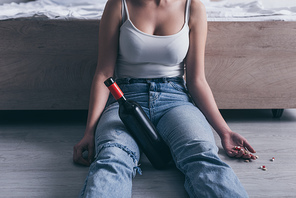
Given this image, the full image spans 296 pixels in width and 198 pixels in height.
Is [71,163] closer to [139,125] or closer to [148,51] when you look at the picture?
[139,125]

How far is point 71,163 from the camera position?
106cm

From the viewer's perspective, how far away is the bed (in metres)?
1.29

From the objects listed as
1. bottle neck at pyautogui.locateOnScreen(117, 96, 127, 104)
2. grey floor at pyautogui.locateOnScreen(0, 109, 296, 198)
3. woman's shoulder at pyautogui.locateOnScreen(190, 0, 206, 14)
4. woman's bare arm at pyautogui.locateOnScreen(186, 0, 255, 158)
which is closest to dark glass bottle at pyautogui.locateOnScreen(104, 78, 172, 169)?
bottle neck at pyautogui.locateOnScreen(117, 96, 127, 104)

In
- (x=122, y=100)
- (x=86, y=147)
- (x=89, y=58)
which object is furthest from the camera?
(x=89, y=58)

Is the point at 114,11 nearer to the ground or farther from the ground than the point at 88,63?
farther from the ground

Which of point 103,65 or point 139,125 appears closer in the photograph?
point 139,125

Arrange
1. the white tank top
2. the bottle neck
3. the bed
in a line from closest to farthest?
the bottle neck → the white tank top → the bed

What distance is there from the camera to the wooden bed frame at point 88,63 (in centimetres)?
130

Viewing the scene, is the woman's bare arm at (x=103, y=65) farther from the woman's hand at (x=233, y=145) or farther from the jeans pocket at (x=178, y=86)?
the woman's hand at (x=233, y=145)

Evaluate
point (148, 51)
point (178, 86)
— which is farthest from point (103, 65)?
point (178, 86)

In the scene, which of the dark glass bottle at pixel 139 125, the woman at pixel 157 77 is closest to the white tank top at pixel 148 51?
the woman at pixel 157 77

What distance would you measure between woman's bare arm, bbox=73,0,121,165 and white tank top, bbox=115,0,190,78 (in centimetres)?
3

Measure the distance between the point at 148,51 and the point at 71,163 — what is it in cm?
49

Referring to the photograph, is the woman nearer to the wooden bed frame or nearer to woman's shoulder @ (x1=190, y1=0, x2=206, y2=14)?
woman's shoulder @ (x1=190, y1=0, x2=206, y2=14)
